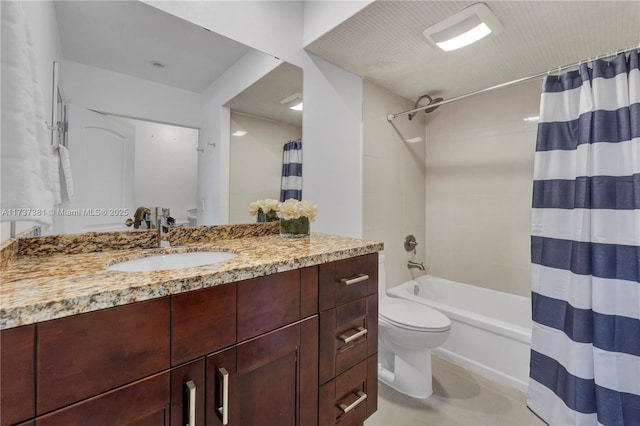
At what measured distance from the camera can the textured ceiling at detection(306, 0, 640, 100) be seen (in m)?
1.42

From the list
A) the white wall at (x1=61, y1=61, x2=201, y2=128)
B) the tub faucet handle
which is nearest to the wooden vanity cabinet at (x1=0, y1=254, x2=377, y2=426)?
the white wall at (x1=61, y1=61, x2=201, y2=128)

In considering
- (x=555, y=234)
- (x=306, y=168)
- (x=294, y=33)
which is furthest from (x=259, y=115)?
(x=555, y=234)

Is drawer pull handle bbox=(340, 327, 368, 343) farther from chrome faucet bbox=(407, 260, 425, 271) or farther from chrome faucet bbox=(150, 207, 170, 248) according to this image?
chrome faucet bbox=(407, 260, 425, 271)

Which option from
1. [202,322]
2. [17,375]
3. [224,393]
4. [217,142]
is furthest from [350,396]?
[217,142]

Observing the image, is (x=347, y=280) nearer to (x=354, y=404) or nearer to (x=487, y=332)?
(x=354, y=404)

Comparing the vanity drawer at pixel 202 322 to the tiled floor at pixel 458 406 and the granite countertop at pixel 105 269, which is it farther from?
the tiled floor at pixel 458 406

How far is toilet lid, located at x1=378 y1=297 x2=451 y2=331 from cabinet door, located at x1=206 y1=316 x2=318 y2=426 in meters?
0.85

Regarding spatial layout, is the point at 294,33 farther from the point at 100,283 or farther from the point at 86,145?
the point at 100,283

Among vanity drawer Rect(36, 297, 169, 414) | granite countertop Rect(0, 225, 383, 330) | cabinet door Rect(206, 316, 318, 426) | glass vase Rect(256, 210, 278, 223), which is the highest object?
glass vase Rect(256, 210, 278, 223)

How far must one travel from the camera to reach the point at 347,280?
106 centimetres

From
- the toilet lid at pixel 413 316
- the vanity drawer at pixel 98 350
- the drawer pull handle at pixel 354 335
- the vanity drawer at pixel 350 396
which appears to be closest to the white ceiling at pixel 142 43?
the vanity drawer at pixel 98 350

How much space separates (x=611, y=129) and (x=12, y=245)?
7.88ft

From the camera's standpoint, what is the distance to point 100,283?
614mm

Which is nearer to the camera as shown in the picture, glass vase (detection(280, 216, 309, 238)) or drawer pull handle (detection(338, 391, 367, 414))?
drawer pull handle (detection(338, 391, 367, 414))
